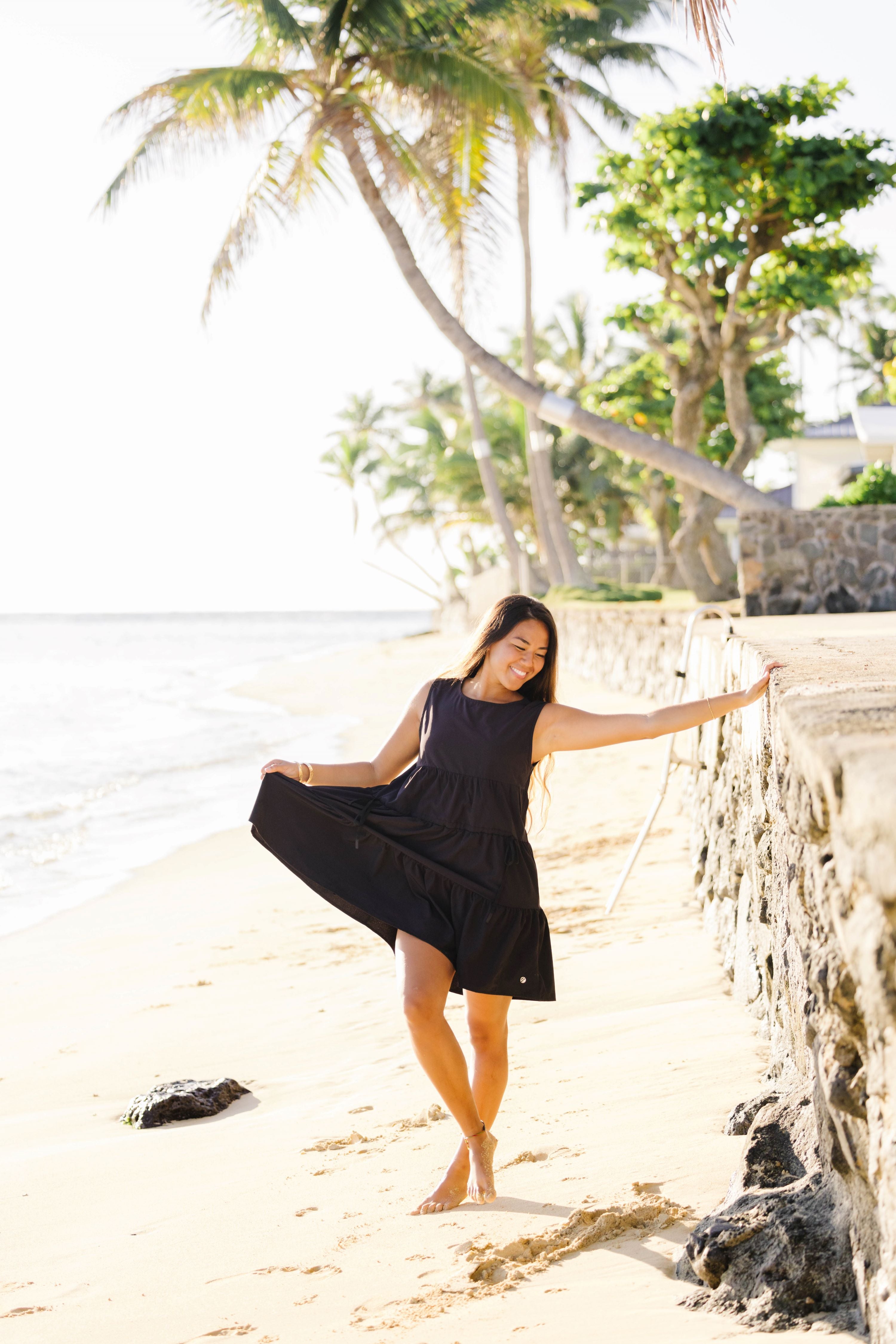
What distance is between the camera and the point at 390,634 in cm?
8875

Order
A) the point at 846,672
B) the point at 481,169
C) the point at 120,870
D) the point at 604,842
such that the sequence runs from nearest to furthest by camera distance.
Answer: the point at 846,672
the point at 604,842
the point at 120,870
the point at 481,169

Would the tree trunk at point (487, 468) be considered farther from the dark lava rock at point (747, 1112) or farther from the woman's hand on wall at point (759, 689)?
the dark lava rock at point (747, 1112)

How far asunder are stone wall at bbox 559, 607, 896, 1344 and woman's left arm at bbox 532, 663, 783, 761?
0.13 metres

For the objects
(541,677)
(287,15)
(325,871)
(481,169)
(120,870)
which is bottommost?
(120,870)

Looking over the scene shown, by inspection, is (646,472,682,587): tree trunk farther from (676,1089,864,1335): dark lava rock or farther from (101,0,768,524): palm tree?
(676,1089,864,1335): dark lava rock

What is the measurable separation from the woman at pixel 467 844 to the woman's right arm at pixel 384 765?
47mm

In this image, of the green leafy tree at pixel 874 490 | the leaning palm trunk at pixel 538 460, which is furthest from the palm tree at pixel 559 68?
the green leafy tree at pixel 874 490

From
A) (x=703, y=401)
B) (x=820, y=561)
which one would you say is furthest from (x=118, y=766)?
(x=703, y=401)

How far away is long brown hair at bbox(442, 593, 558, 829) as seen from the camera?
331 cm

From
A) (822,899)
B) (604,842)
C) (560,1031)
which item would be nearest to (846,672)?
(822,899)

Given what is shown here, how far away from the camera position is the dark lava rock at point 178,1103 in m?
4.01

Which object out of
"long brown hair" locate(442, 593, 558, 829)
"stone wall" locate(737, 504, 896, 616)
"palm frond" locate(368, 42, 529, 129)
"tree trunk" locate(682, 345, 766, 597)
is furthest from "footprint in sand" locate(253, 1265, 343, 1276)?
"tree trunk" locate(682, 345, 766, 597)

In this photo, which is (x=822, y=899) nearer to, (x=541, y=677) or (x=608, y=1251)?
(x=608, y=1251)

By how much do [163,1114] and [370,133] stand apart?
12095mm
